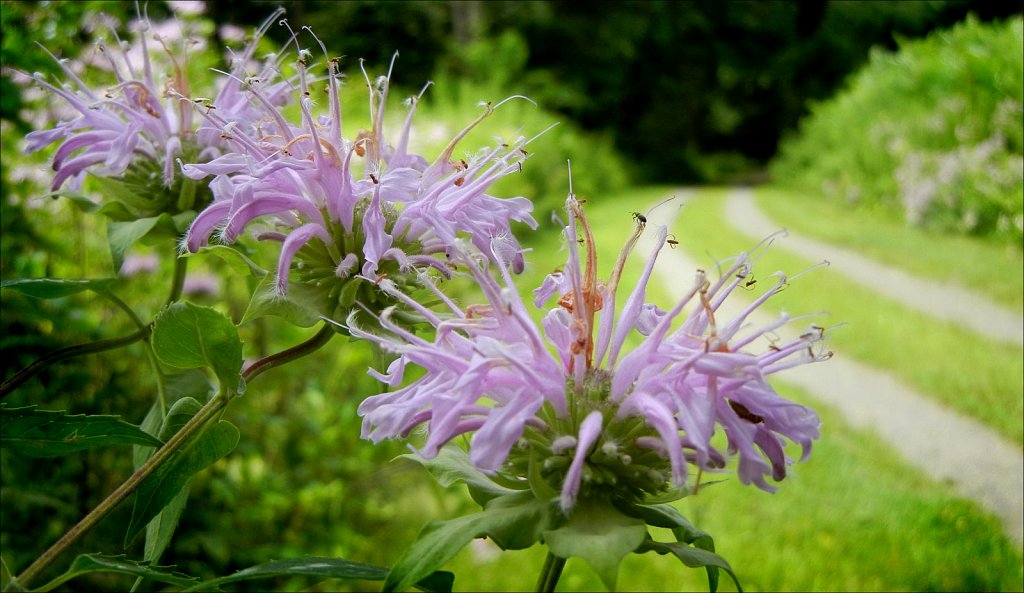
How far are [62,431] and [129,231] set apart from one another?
0.84 feet

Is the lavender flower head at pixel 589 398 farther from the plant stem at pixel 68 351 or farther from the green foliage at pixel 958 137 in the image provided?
the green foliage at pixel 958 137

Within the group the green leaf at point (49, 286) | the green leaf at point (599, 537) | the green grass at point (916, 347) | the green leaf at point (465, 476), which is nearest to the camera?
the green leaf at point (599, 537)

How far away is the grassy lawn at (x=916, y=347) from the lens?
0.99 meters

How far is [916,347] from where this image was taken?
1.28 m

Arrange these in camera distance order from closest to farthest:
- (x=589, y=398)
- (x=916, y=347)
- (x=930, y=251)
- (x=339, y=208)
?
1. (x=589, y=398)
2. (x=339, y=208)
3. (x=916, y=347)
4. (x=930, y=251)

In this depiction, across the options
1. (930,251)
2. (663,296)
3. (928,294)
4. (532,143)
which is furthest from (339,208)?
(532,143)

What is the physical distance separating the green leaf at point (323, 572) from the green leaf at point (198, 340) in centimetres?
13

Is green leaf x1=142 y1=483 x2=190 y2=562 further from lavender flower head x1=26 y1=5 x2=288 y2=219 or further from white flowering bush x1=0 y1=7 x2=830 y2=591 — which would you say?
lavender flower head x1=26 y1=5 x2=288 y2=219

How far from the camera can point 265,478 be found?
5.04ft

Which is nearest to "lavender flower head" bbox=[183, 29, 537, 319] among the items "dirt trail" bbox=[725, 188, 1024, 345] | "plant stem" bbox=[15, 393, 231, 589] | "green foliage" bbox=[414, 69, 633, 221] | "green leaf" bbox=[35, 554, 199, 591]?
"plant stem" bbox=[15, 393, 231, 589]

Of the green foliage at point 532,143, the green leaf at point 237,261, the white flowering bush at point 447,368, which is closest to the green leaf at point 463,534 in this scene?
the white flowering bush at point 447,368

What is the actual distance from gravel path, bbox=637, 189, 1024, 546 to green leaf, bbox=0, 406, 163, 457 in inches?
23.8

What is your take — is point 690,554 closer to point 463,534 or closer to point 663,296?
point 463,534

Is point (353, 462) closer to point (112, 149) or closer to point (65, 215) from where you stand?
point (65, 215)
